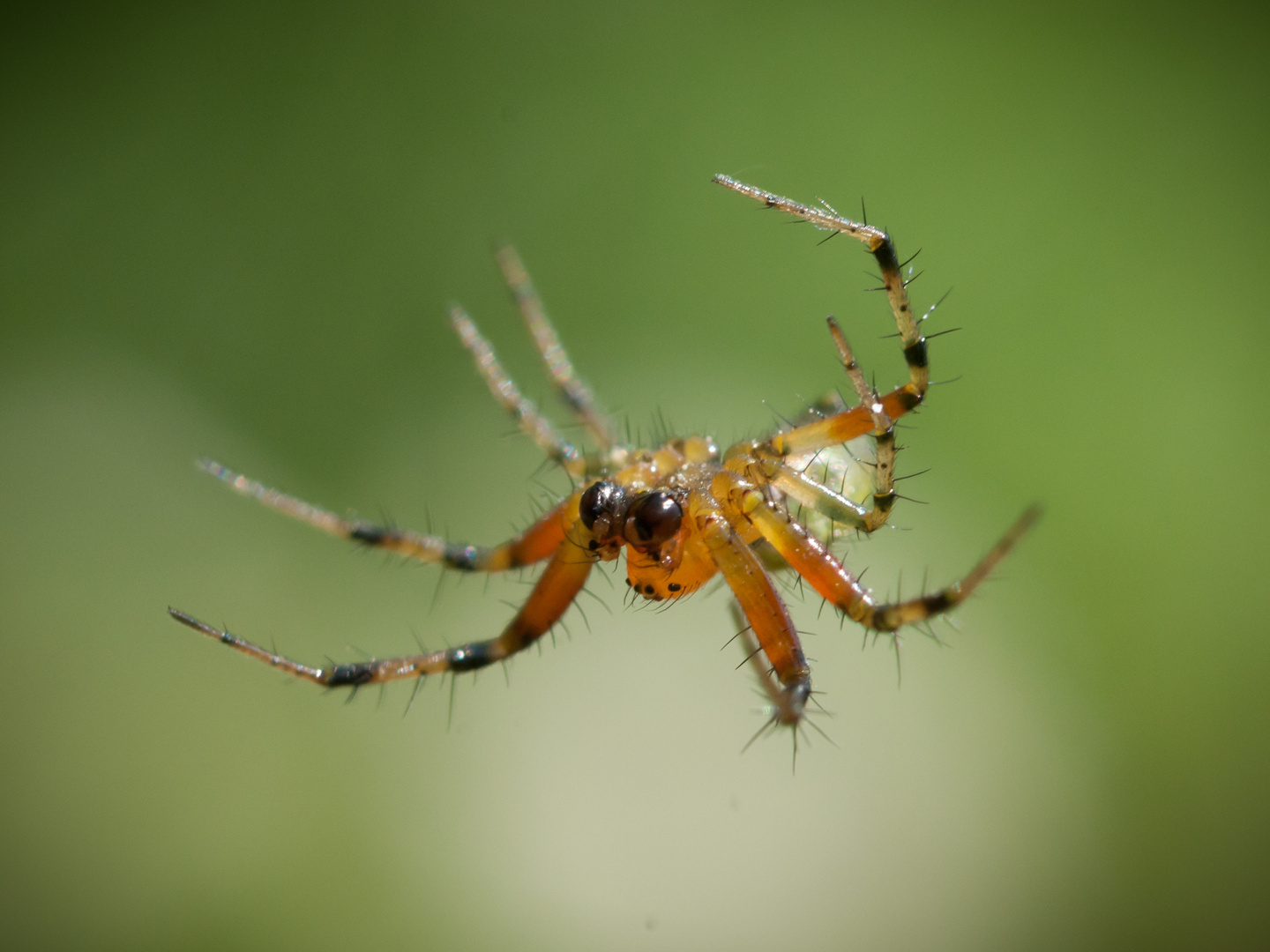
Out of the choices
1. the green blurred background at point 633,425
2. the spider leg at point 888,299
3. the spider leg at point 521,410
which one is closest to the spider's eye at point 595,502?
the spider leg at point 521,410

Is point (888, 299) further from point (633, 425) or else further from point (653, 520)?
point (633, 425)

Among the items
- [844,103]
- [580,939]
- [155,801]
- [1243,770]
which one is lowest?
[580,939]

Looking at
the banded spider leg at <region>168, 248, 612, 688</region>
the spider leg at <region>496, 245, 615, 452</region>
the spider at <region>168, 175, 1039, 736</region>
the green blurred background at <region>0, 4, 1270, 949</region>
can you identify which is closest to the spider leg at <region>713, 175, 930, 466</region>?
the spider at <region>168, 175, 1039, 736</region>

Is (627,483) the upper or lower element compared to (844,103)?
lower

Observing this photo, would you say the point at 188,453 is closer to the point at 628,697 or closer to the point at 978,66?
the point at 628,697

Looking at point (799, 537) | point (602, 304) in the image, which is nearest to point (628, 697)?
point (602, 304)

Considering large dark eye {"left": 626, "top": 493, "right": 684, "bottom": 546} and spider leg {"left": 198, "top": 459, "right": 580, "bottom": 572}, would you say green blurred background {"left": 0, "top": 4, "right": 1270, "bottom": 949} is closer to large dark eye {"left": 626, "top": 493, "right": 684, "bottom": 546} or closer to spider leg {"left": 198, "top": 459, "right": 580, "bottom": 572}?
spider leg {"left": 198, "top": 459, "right": 580, "bottom": 572}

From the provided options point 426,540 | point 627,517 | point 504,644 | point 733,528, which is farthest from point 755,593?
point 426,540
